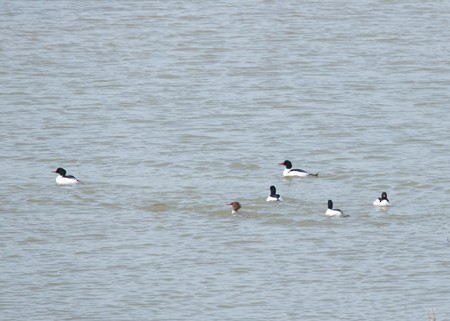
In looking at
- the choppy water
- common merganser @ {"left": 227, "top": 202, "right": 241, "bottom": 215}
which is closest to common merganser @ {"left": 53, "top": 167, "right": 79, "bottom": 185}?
the choppy water

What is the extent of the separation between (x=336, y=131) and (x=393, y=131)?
1163 millimetres

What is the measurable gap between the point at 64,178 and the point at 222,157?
351 centimetres

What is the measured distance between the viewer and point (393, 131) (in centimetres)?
2745

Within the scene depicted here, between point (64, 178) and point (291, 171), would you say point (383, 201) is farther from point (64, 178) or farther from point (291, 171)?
point (64, 178)

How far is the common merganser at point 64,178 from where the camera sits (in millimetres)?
23734

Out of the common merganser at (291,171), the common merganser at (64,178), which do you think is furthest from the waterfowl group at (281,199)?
the common merganser at (64,178)

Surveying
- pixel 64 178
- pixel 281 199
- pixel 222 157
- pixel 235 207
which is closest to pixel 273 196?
pixel 281 199

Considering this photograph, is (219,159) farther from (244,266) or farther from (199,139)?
(244,266)

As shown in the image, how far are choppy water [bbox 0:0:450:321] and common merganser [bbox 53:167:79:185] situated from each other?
17 centimetres

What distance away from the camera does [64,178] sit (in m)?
23.9

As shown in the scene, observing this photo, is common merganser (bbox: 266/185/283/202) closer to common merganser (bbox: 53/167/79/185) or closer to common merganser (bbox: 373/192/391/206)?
common merganser (bbox: 373/192/391/206)

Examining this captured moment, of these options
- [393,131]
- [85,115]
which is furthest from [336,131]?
[85,115]

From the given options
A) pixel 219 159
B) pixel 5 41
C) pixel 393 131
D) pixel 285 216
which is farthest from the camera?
pixel 5 41

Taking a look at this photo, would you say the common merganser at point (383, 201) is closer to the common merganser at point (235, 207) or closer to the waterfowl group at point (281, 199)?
the waterfowl group at point (281, 199)
